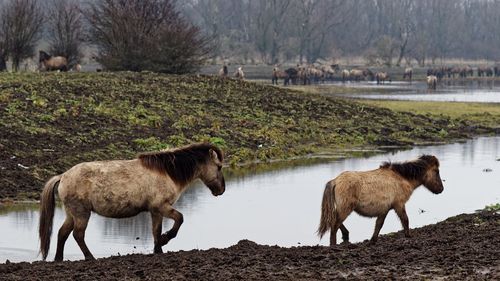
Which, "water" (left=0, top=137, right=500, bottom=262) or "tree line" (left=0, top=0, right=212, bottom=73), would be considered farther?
"tree line" (left=0, top=0, right=212, bottom=73)

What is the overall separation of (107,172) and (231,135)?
15.0m

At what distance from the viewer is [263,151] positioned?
24.8 m

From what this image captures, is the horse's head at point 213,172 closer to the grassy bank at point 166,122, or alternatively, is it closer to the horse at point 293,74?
the grassy bank at point 166,122

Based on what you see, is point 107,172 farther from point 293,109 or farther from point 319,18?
point 319,18

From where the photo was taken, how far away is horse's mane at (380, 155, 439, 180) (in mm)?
12648

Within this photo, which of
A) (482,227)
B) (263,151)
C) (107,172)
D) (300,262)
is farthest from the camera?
(263,151)

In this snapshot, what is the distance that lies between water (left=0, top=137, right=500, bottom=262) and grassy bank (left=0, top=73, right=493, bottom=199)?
263cm

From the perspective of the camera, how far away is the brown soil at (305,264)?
957 cm

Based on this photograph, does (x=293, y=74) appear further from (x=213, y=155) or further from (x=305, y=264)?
(x=305, y=264)

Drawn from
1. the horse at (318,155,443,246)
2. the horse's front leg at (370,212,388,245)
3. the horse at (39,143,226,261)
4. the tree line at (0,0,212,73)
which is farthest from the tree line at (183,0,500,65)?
the horse at (39,143,226,261)

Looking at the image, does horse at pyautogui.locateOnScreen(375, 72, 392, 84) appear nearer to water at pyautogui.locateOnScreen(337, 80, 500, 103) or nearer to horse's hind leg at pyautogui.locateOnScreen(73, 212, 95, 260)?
water at pyautogui.locateOnScreen(337, 80, 500, 103)

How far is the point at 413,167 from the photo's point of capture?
12.9 metres

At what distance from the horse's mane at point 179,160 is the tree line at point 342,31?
300 ft

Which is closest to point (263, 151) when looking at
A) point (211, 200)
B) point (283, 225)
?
point (211, 200)
